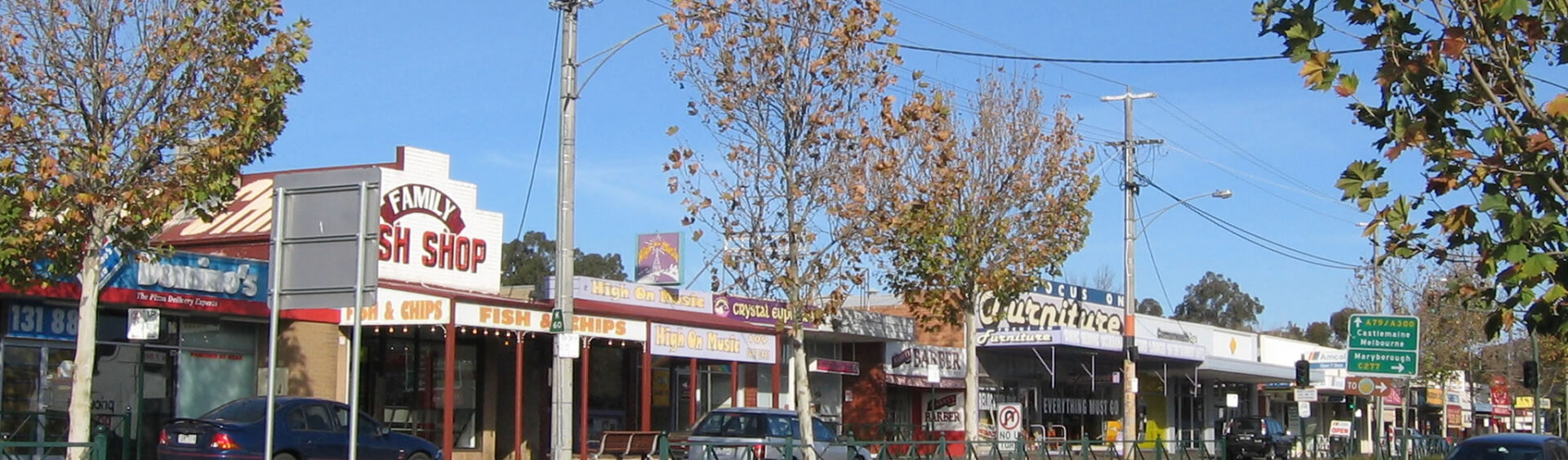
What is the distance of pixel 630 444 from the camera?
3052cm

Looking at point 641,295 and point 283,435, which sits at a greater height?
point 641,295

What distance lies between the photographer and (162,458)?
20.7 m

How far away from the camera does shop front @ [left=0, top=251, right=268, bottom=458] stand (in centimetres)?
2308

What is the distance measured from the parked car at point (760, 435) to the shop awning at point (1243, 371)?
2715cm

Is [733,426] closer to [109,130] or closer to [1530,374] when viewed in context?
[109,130]

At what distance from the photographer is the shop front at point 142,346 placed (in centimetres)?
2308

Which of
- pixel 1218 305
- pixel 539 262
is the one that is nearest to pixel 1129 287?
pixel 539 262

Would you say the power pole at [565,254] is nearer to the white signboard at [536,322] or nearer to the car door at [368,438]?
the car door at [368,438]

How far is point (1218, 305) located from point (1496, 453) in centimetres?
11530

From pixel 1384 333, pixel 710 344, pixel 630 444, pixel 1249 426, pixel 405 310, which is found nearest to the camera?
pixel 405 310

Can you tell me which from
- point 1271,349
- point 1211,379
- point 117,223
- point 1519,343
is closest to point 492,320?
point 117,223

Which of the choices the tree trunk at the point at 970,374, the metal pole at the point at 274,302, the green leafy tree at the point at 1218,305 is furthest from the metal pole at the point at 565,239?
the green leafy tree at the point at 1218,305

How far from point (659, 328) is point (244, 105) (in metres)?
13.1

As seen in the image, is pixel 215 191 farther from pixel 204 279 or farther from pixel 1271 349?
pixel 1271 349
